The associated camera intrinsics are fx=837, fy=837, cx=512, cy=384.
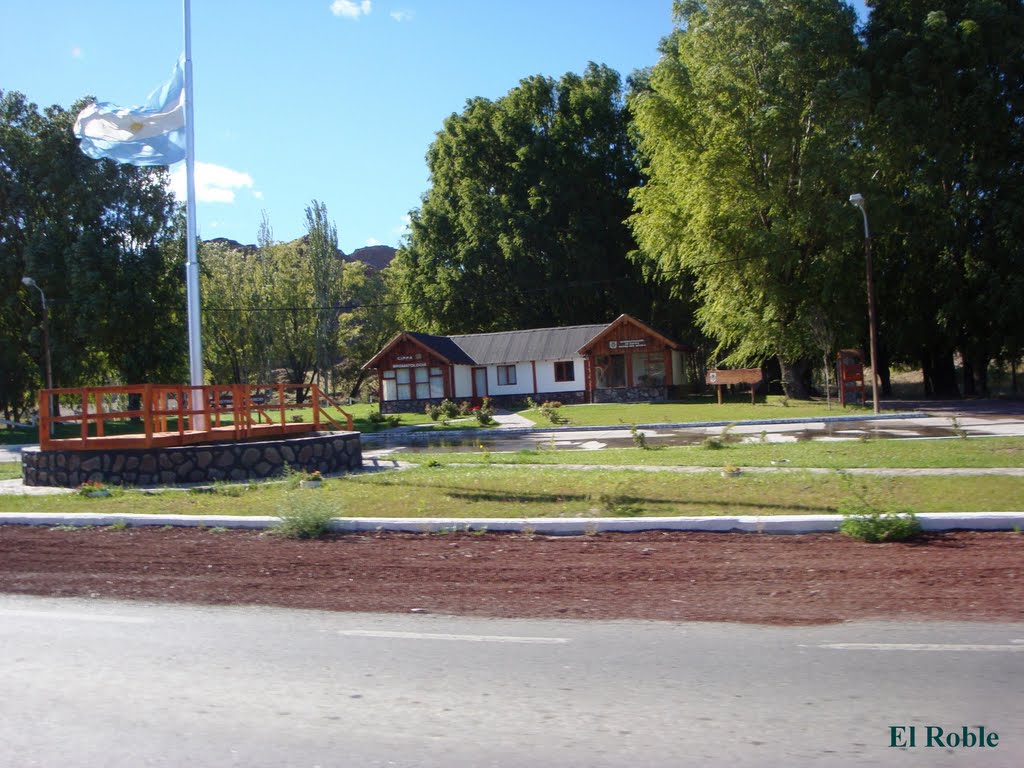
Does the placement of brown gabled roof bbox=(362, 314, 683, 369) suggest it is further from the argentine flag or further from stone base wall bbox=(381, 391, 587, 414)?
the argentine flag

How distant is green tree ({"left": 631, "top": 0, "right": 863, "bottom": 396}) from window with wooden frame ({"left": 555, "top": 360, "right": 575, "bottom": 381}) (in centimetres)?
1136

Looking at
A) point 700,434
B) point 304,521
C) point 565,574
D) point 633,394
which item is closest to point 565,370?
point 633,394

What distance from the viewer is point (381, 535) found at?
34.3ft

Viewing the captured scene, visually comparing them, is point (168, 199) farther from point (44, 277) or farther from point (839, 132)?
point (839, 132)

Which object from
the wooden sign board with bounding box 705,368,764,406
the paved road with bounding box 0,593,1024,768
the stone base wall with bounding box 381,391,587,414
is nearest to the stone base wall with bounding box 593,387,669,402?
the stone base wall with bounding box 381,391,587,414

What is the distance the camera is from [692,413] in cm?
3509

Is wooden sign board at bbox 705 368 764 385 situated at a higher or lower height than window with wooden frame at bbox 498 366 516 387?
lower

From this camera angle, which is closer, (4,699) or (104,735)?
(104,735)

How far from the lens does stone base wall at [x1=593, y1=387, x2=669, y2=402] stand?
46500mm

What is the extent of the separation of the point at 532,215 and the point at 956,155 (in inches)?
1090

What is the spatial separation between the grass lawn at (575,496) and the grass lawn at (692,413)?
1703 centimetres

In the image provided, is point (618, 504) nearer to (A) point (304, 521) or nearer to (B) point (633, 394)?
(A) point (304, 521)

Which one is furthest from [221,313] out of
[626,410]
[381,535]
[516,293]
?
[381,535]

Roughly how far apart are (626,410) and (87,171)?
1216 inches
